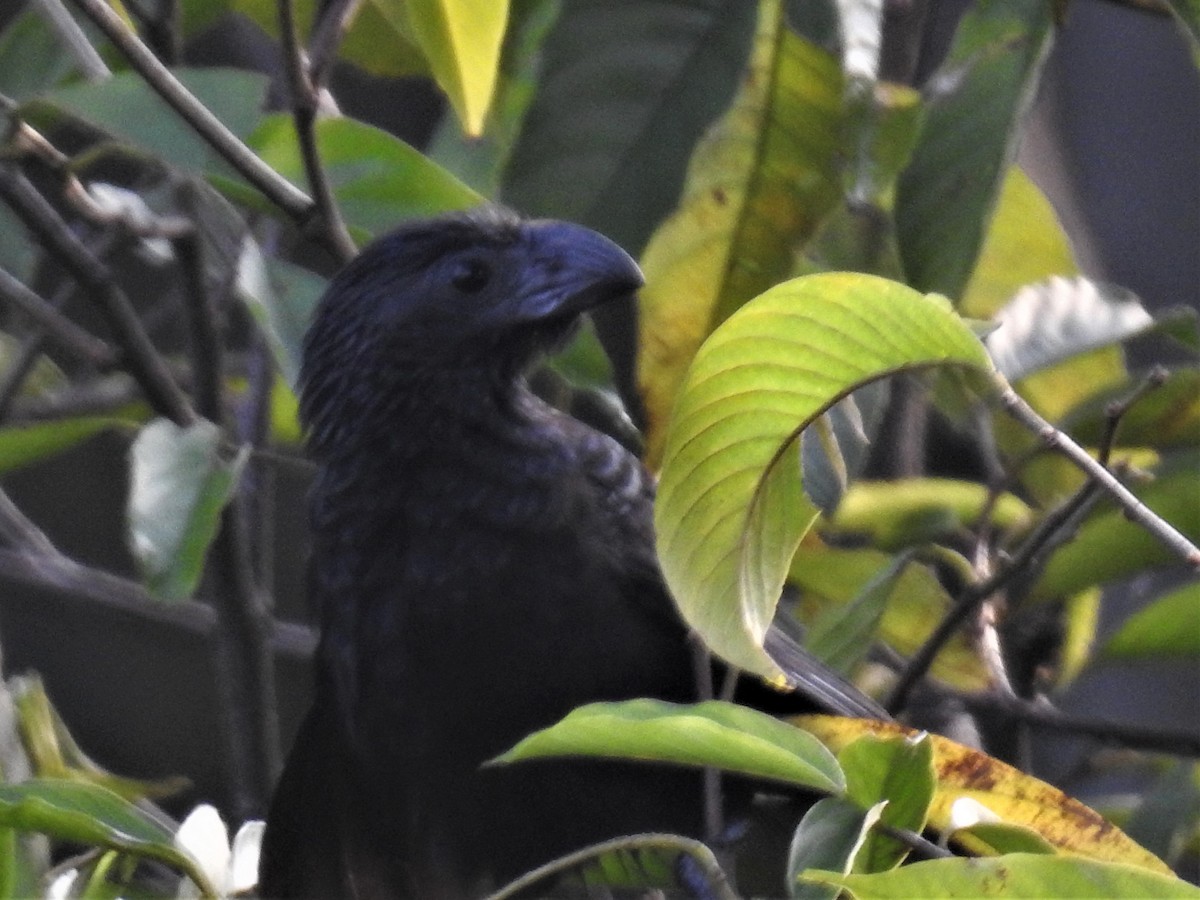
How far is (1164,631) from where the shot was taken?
6.81ft

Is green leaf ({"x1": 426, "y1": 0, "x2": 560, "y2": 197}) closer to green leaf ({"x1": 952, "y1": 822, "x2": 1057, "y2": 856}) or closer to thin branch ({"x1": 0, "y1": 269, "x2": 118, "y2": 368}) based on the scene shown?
thin branch ({"x1": 0, "y1": 269, "x2": 118, "y2": 368})

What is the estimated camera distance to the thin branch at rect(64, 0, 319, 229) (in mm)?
1391

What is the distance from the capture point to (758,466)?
1116mm

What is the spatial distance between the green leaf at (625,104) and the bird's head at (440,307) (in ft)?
1.00

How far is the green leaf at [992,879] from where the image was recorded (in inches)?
36.8

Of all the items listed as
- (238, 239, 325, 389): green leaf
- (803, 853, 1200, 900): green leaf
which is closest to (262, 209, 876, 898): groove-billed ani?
(238, 239, 325, 389): green leaf

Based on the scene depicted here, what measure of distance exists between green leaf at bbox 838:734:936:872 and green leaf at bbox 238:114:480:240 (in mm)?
716

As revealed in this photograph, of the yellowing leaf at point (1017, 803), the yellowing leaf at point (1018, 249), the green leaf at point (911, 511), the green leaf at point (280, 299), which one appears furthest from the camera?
the green leaf at point (911, 511)

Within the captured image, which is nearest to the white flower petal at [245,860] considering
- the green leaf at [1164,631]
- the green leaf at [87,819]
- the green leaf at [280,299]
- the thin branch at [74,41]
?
the green leaf at [87,819]

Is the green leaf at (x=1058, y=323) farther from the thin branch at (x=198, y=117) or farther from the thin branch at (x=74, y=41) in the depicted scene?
the thin branch at (x=74, y=41)

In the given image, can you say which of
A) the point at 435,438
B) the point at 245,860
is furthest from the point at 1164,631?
the point at 245,860

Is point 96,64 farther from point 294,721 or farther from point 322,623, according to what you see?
point 294,721

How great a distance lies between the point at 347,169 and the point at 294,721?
94.7 inches

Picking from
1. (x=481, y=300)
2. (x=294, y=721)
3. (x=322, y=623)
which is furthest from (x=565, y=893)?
A: (x=294, y=721)
